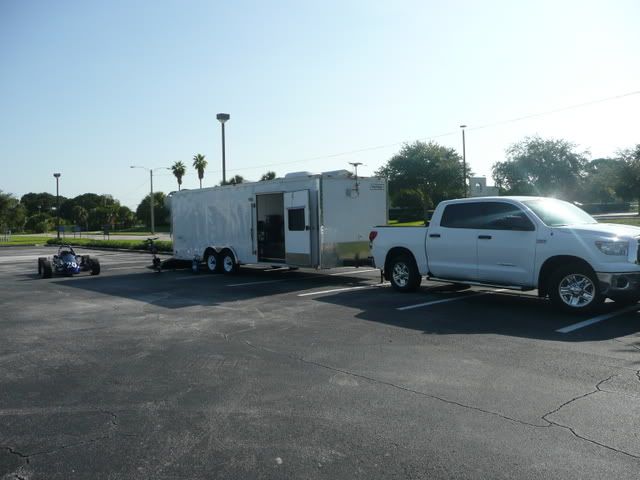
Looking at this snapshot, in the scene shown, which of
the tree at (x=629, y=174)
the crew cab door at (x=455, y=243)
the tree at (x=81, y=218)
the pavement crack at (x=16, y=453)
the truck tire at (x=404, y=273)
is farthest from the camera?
the tree at (x=81, y=218)

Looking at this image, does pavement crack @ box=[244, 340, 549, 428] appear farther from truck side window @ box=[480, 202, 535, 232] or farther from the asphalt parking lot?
truck side window @ box=[480, 202, 535, 232]

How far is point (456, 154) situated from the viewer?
6750 cm

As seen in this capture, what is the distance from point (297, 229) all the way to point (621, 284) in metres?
7.89

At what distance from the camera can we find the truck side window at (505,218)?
992cm

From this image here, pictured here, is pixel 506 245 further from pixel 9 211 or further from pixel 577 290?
pixel 9 211

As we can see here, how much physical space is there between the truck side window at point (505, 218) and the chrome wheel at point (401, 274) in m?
2.20

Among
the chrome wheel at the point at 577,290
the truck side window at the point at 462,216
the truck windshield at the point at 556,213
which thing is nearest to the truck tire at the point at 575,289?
the chrome wheel at the point at 577,290

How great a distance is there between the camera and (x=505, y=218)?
1022 centimetres

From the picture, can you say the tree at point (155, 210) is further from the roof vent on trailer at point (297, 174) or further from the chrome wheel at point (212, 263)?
the roof vent on trailer at point (297, 174)

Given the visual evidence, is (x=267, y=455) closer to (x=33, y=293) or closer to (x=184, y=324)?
(x=184, y=324)

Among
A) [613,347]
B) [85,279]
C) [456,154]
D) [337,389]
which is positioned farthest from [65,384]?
[456,154]

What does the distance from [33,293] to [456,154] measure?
59237mm

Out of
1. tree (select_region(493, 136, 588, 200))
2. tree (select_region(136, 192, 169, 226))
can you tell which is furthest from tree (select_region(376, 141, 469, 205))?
tree (select_region(136, 192, 169, 226))

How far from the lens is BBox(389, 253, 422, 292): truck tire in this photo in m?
12.1
